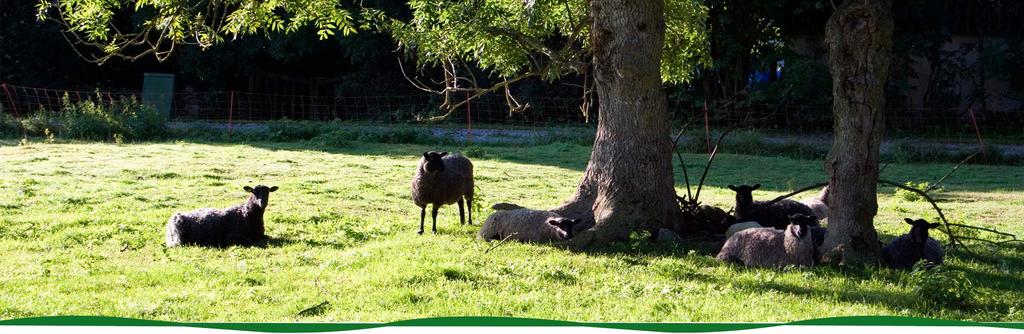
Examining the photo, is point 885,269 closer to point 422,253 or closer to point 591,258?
point 591,258

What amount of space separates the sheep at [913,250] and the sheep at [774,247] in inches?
30.0

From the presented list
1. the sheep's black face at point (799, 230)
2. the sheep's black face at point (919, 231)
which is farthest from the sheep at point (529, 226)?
the sheep's black face at point (919, 231)

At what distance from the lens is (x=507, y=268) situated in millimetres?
9055

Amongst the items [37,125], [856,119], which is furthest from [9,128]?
[856,119]

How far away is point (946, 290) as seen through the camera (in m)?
7.83

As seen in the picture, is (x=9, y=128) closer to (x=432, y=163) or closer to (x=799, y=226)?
(x=432, y=163)

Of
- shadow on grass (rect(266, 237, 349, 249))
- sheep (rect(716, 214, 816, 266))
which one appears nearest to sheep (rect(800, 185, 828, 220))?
sheep (rect(716, 214, 816, 266))

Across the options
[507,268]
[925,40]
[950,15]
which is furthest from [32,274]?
[950,15]

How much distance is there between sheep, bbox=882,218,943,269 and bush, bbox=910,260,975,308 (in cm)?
137

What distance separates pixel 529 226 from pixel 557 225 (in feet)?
1.31

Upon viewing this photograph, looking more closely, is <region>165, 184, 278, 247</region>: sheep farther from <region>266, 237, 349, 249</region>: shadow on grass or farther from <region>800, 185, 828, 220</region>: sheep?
<region>800, 185, 828, 220</region>: sheep

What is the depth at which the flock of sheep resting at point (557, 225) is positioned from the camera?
952 cm

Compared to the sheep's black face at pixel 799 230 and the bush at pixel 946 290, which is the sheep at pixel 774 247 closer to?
the sheep's black face at pixel 799 230

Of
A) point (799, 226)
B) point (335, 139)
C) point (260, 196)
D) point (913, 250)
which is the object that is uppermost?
point (335, 139)
